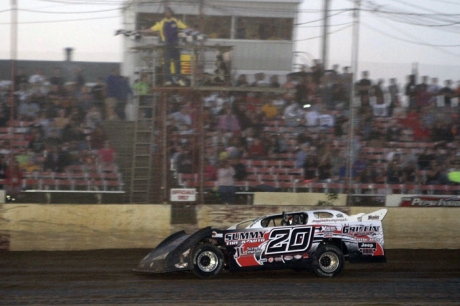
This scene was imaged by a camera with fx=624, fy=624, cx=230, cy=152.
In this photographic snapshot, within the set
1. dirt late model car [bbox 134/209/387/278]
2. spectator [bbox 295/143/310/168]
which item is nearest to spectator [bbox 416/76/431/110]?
spectator [bbox 295/143/310/168]

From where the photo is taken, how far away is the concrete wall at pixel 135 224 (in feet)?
41.6

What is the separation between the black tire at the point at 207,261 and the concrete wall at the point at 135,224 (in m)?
3.97

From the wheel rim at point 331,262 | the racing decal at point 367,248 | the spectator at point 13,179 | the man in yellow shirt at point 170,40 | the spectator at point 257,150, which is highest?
the man in yellow shirt at point 170,40

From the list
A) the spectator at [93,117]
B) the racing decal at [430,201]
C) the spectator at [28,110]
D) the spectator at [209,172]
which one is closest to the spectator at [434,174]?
the racing decal at [430,201]

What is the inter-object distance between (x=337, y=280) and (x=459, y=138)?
23.6 feet

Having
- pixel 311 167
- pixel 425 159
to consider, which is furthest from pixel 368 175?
pixel 425 159

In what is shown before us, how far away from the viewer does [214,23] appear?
48.2ft

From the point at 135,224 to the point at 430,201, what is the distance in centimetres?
673

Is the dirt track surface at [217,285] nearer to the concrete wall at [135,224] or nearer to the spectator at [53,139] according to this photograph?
the concrete wall at [135,224]

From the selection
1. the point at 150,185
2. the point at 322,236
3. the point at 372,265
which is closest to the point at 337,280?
the point at 322,236

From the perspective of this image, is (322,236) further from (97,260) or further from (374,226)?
(97,260)

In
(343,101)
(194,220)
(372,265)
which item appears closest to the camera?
(372,265)

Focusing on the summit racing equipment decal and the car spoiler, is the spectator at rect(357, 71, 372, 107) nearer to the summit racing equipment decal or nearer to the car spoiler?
the summit racing equipment decal

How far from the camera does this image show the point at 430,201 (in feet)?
47.1
